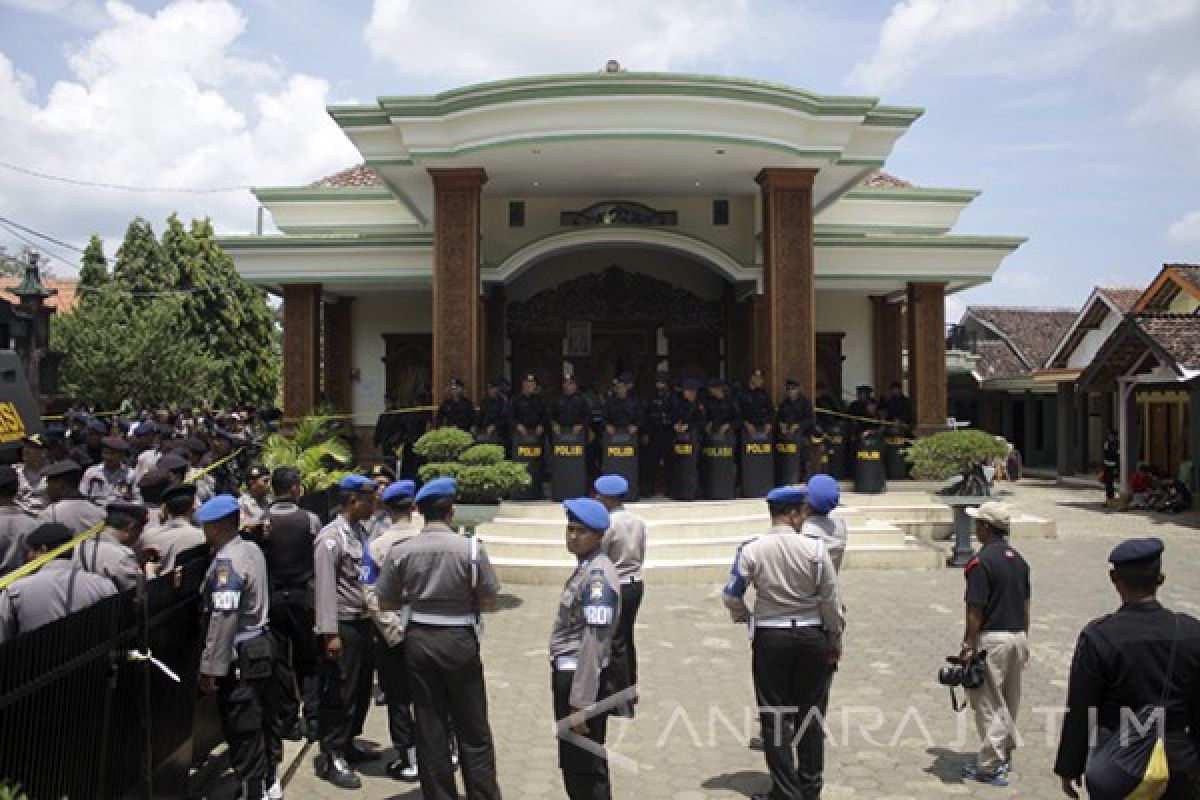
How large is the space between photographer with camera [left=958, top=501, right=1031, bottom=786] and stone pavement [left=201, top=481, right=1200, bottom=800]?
0.20 metres

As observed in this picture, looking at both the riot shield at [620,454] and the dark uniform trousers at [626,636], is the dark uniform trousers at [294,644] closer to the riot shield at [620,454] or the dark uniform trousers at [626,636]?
the dark uniform trousers at [626,636]

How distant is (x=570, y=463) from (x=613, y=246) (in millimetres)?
5737

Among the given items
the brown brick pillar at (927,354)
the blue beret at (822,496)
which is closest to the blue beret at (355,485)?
the blue beret at (822,496)

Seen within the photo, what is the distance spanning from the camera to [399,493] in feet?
17.9

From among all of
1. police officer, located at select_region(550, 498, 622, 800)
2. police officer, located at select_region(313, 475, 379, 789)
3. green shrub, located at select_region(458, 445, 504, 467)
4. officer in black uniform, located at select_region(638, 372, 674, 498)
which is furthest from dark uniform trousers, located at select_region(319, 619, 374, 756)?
officer in black uniform, located at select_region(638, 372, 674, 498)

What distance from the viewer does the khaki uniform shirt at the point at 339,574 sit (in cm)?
558

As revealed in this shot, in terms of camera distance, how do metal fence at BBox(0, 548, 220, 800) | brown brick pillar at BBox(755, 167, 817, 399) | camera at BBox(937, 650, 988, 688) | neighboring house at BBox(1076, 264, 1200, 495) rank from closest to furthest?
metal fence at BBox(0, 548, 220, 800) → camera at BBox(937, 650, 988, 688) → brown brick pillar at BBox(755, 167, 817, 399) → neighboring house at BBox(1076, 264, 1200, 495)

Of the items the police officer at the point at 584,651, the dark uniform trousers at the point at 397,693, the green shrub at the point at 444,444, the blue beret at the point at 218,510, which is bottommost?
the dark uniform trousers at the point at 397,693

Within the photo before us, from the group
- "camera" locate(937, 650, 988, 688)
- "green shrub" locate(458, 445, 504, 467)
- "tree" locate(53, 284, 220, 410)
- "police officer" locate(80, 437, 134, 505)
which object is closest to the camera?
"camera" locate(937, 650, 988, 688)

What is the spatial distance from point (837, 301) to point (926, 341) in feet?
8.88

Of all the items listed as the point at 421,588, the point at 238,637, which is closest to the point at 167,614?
the point at 238,637

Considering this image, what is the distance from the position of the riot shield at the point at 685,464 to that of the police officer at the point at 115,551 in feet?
29.0

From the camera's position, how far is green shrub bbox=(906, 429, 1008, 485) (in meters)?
12.0

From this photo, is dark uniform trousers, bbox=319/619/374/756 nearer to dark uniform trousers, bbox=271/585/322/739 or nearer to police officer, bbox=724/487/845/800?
dark uniform trousers, bbox=271/585/322/739
